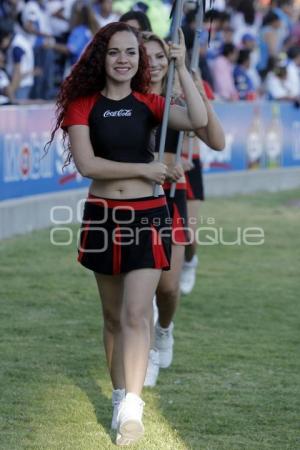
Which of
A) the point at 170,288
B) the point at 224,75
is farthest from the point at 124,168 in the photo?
the point at 224,75

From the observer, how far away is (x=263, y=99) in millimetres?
19438

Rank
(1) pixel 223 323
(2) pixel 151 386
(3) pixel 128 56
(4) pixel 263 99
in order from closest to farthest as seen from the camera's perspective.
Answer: (3) pixel 128 56 → (2) pixel 151 386 → (1) pixel 223 323 → (4) pixel 263 99

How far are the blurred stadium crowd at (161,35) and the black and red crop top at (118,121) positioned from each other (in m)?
3.54

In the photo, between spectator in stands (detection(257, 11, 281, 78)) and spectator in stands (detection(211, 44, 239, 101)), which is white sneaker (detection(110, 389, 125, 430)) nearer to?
spectator in stands (detection(211, 44, 239, 101))

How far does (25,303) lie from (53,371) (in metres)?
2.18

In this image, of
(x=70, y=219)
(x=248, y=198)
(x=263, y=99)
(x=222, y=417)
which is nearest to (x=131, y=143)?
(x=222, y=417)

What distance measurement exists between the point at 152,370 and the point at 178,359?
724 mm

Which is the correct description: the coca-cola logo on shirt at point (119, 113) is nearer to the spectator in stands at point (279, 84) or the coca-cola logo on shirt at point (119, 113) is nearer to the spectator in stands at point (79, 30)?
the spectator in stands at point (79, 30)

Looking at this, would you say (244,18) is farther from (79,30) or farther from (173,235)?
(173,235)

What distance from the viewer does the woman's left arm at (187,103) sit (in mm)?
5637

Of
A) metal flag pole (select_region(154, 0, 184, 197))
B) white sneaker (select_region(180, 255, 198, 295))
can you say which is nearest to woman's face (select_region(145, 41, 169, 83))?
metal flag pole (select_region(154, 0, 184, 197))

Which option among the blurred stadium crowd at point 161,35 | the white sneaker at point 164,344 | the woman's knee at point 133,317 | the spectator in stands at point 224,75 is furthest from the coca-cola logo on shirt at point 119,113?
the spectator in stands at point 224,75

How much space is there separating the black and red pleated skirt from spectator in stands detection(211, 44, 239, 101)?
1030 cm

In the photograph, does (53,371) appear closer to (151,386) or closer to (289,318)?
(151,386)
